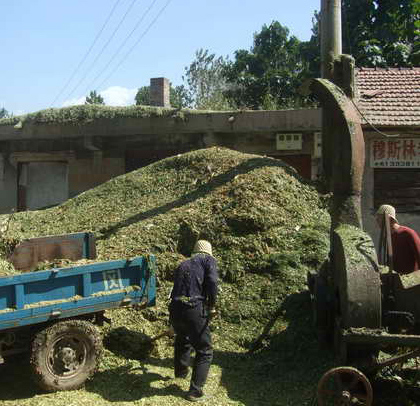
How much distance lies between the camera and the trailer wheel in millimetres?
5598

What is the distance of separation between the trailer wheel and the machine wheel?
2.23 m

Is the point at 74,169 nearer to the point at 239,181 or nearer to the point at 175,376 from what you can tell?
the point at 239,181

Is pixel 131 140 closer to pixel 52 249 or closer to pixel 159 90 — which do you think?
pixel 159 90

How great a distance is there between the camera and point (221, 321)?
7.34 meters

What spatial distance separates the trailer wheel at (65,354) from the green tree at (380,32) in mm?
15552

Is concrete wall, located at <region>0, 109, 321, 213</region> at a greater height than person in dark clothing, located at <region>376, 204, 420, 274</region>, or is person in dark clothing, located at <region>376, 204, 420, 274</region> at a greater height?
concrete wall, located at <region>0, 109, 321, 213</region>

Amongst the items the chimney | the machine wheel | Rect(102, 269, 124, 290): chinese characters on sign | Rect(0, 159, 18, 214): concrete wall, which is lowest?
the machine wheel

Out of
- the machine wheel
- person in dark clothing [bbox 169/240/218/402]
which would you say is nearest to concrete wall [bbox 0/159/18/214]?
person in dark clothing [bbox 169/240/218/402]

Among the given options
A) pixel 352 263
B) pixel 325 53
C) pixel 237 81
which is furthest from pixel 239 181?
pixel 237 81

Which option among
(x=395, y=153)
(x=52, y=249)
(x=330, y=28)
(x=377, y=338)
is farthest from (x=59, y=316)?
(x=395, y=153)

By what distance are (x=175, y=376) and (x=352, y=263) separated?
88.1 inches

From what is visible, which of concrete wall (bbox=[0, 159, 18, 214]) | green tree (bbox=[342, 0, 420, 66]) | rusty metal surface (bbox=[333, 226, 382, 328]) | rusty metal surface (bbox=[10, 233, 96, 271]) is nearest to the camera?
rusty metal surface (bbox=[333, 226, 382, 328])

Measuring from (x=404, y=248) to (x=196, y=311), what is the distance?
2.16 m

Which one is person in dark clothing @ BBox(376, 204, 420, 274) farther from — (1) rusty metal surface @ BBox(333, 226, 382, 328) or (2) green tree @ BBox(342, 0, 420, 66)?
(2) green tree @ BBox(342, 0, 420, 66)
